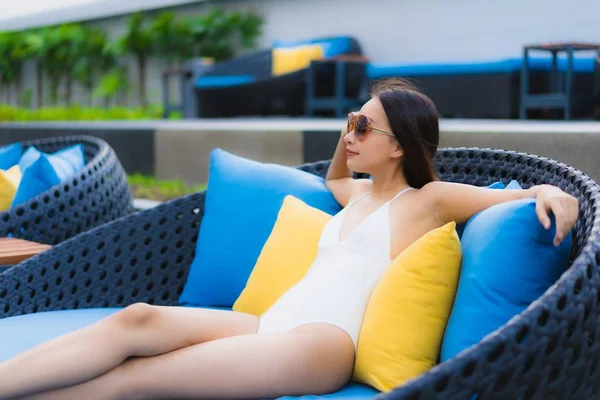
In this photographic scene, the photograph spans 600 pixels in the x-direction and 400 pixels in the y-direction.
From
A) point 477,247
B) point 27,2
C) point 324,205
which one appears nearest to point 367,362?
point 477,247

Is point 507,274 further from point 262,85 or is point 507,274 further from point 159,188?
point 262,85

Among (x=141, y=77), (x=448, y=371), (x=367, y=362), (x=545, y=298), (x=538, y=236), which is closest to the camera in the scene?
(x=448, y=371)

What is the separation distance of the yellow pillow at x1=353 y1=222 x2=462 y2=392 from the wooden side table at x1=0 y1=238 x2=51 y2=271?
132cm

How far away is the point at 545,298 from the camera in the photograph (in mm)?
1320

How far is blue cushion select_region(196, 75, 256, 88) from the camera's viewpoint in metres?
9.78

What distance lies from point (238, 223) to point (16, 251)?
738mm

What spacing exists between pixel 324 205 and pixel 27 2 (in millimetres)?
16067

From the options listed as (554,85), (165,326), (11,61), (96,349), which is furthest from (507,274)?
(11,61)

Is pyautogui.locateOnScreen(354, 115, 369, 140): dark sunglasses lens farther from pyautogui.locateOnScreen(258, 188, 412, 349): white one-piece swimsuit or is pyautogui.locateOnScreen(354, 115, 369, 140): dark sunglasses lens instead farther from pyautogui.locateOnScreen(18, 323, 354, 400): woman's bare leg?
pyautogui.locateOnScreen(18, 323, 354, 400): woman's bare leg

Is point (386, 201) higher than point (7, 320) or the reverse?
higher

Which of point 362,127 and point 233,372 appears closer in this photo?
point 233,372

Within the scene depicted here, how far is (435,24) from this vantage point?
387 inches

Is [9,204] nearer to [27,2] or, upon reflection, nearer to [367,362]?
[367,362]

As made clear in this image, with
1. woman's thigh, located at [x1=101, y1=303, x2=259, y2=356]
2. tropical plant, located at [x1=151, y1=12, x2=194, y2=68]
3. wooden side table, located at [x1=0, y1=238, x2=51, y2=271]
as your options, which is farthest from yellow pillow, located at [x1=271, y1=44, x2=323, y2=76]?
woman's thigh, located at [x1=101, y1=303, x2=259, y2=356]
